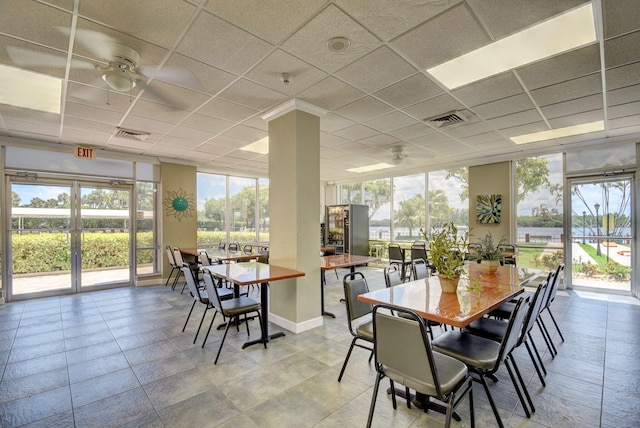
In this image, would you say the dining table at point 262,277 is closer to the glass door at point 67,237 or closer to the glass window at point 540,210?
the glass door at point 67,237

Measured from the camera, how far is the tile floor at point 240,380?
2098 millimetres


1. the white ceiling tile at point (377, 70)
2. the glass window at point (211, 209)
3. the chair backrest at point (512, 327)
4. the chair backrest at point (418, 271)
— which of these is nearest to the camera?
the chair backrest at point (512, 327)

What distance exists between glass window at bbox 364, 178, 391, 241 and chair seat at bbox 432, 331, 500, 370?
6.80 m

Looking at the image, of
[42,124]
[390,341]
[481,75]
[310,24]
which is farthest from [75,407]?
[481,75]

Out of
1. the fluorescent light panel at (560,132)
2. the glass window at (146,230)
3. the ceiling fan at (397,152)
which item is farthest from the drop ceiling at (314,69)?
the glass window at (146,230)

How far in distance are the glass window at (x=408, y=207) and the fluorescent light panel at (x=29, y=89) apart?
7600mm

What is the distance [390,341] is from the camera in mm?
1702

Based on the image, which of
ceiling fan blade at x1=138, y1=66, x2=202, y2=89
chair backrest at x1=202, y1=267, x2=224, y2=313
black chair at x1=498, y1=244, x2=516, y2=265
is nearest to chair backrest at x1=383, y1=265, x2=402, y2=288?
chair backrest at x1=202, y1=267, x2=224, y2=313

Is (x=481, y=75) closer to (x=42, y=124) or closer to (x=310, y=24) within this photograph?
(x=310, y=24)

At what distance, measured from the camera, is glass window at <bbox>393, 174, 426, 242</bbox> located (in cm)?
820

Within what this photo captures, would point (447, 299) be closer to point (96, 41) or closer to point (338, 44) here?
point (338, 44)

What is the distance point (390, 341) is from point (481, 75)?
2836 millimetres

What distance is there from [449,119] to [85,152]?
647 cm

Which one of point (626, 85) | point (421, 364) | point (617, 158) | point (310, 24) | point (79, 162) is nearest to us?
point (421, 364)
